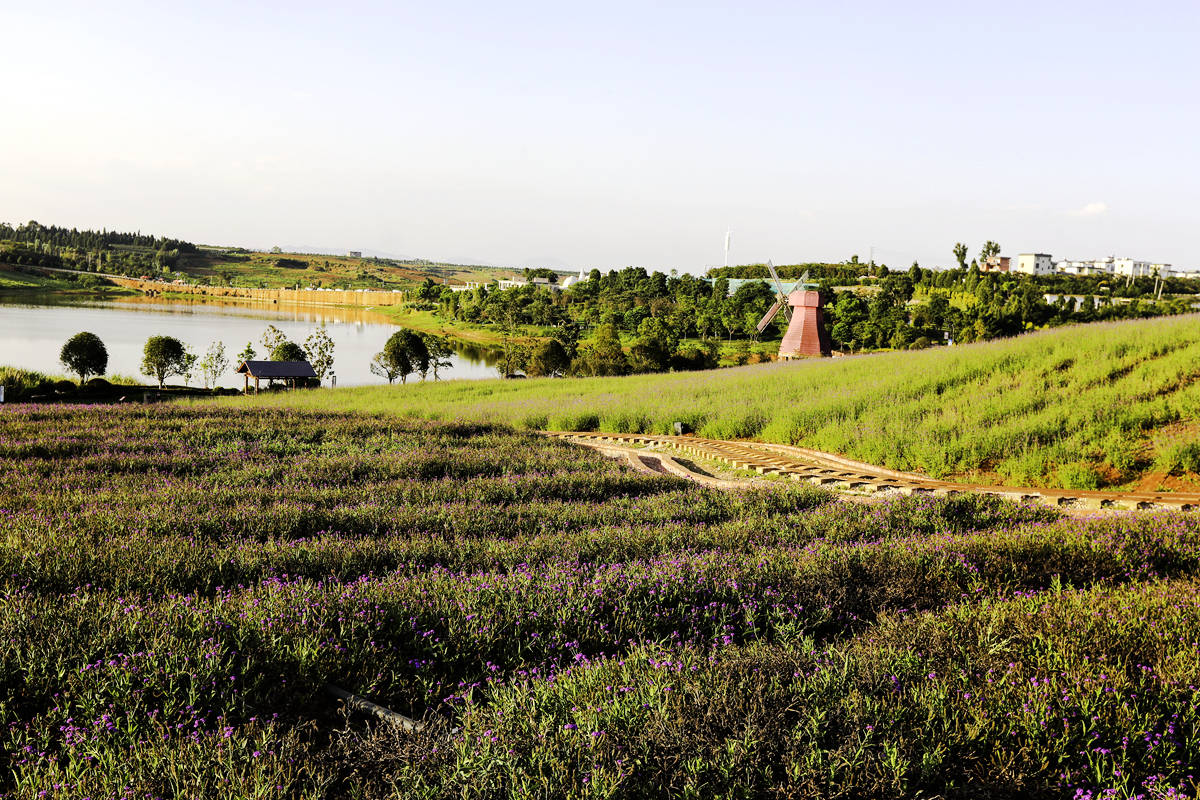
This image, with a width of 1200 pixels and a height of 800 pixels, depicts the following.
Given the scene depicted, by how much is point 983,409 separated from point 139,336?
344ft

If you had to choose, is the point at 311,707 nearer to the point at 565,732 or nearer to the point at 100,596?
the point at 565,732

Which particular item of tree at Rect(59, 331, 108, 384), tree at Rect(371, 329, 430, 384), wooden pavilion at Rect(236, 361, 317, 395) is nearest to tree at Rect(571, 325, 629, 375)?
tree at Rect(371, 329, 430, 384)

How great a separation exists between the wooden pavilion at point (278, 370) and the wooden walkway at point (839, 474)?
37.2m

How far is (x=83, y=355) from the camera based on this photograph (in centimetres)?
4569

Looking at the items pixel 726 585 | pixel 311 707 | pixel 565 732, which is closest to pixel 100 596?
pixel 311 707

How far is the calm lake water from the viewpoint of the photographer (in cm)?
7012

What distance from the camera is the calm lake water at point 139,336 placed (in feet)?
230

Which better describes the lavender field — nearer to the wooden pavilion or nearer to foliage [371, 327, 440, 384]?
the wooden pavilion

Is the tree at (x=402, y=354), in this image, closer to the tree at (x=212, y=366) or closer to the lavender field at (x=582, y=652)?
the tree at (x=212, y=366)

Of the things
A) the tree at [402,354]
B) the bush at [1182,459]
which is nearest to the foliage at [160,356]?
the tree at [402,354]

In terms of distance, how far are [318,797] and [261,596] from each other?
2.08m

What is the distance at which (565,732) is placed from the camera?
8.70 ft

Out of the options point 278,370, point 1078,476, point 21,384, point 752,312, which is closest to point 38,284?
point 278,370

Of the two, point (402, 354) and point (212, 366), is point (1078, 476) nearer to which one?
point (402, 354)
